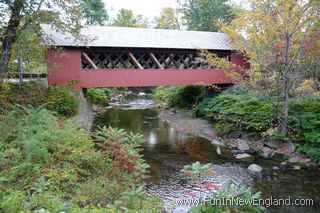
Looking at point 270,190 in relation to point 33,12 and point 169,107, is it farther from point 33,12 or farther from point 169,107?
point 169,107

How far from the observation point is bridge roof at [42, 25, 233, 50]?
12687mm

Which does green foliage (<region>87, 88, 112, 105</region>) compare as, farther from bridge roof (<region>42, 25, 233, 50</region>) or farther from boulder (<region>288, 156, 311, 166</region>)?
boulder (<region>288, 156, 311, 166</region>)

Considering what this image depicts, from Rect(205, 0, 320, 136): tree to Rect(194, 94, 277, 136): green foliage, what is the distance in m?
0.55

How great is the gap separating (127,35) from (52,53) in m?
Answer: 3.80

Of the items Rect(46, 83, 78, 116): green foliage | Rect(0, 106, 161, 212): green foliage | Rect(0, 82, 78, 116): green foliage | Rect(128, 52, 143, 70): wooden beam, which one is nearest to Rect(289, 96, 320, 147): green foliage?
Rect(0, 106, 161, 212): green foliage

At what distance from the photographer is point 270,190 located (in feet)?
23.6

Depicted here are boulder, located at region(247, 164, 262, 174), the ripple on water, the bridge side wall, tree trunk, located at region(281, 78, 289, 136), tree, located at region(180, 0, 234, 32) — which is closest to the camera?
the ripple on water

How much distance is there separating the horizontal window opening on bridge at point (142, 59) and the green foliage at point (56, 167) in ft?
21.8

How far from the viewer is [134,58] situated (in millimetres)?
13703

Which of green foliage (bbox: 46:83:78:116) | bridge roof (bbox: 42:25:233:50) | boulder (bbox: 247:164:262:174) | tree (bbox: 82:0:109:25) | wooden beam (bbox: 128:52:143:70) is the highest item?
tree (bbox: 82:0:109:25)

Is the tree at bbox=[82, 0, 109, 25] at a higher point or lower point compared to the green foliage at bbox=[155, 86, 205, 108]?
higher

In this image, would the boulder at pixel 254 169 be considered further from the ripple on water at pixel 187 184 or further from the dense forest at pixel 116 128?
the dense forest at pixel 116 128

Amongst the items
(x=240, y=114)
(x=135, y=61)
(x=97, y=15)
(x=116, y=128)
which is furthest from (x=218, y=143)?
(x=97, y=15)

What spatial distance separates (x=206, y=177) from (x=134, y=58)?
7606 mm
